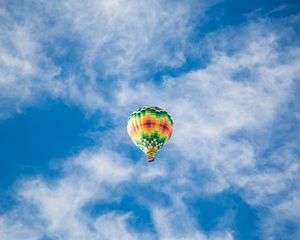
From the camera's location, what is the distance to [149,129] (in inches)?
2050

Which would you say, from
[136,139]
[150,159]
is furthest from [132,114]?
[150,159]

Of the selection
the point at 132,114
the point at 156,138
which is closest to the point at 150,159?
the point at 156,138

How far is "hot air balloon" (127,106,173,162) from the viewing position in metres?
52.2

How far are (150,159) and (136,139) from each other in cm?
348

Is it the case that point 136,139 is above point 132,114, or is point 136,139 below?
below

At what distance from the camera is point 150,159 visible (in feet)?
173

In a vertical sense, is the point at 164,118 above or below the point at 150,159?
above

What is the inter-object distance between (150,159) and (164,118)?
244 inches

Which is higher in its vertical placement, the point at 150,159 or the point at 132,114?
the point at 132,114

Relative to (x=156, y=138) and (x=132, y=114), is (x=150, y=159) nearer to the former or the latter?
(x=156, y=138)

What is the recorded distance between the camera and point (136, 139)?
174 ft

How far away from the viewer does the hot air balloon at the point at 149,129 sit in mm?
52188

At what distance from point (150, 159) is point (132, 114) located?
7.03m

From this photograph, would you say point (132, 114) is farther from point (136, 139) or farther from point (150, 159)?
point (150, 159)
